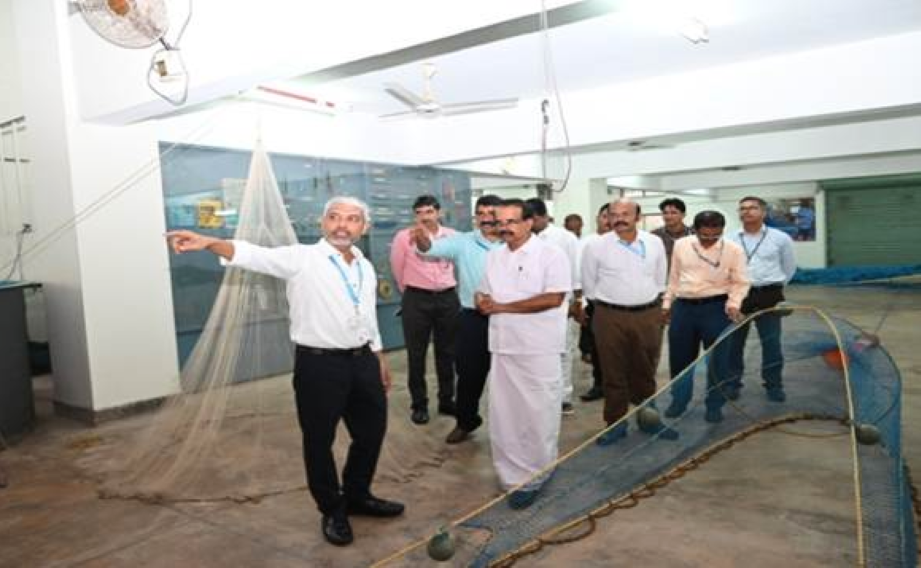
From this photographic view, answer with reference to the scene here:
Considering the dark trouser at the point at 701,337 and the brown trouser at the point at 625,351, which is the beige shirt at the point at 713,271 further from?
the brown trouser at the point at 625,351

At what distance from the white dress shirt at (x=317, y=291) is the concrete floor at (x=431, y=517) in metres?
0.84

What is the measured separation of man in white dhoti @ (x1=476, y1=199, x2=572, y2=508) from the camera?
2.82 meters

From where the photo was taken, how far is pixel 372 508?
9.13ft

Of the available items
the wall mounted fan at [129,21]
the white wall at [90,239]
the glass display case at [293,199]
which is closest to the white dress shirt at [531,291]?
the wall mounted fan at [129,21]

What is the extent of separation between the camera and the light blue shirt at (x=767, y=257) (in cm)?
426

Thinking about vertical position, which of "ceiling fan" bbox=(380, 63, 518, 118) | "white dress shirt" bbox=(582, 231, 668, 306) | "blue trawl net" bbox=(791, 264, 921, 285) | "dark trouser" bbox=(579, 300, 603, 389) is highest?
"ceiling fan" bbox=(380, 63, 518, 118)

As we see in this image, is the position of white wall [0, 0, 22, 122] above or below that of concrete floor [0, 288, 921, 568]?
above

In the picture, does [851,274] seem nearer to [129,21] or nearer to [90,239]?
[90,239]

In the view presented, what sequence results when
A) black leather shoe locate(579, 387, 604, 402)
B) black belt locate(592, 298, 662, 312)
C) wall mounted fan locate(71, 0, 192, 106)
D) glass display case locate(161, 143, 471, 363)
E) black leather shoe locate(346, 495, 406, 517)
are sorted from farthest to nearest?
glass display case locate(161, 143, 471, 363) < black leather shoe locate(579, 387, 604, 402) < black belt locate(592, 298, 662, 312) < wall mounted fan locate(71, 0, 192, 106) < black leather shoe locate(346, 495, 406, 517)

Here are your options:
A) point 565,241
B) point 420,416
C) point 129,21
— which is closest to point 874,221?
point 565,241

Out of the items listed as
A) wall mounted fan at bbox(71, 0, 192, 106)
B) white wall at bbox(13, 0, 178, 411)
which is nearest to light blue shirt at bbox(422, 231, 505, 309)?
wall mounted fan at bbox(71, 0, 192, 106)

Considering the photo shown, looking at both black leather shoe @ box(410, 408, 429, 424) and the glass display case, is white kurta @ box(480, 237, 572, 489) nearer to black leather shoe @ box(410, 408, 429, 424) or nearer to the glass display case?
black leather shoe @ box(410, 408, 429, 424)

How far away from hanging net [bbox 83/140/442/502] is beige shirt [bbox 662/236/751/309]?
175cm

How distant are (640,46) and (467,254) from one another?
2.48 m
